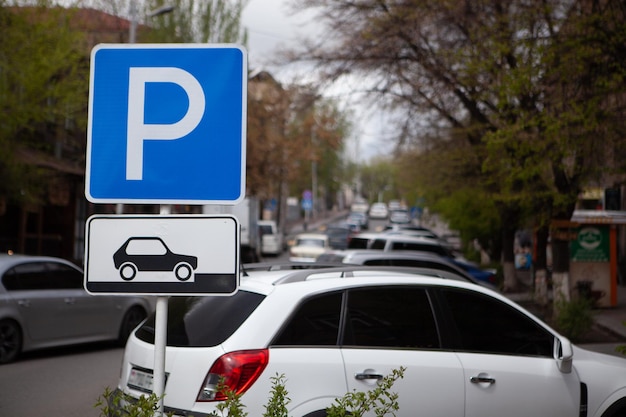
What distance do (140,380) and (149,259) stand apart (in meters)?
2.19

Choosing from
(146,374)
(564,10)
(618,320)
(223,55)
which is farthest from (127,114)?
(618,320)

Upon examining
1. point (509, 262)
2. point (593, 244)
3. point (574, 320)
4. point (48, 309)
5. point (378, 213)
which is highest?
point (378, 213)

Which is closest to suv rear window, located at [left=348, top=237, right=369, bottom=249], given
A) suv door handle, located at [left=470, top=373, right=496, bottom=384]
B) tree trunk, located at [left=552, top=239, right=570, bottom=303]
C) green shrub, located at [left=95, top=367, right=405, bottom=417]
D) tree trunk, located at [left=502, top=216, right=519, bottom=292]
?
tree trunk, located at [left=502, top=216, right=519, bottom=292]

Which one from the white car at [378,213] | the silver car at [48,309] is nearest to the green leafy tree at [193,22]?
the silver car at [48,309]

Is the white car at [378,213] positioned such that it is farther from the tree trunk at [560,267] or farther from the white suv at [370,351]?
the white suv at [370,351]

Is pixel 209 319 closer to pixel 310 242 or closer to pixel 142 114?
pixel 142 114

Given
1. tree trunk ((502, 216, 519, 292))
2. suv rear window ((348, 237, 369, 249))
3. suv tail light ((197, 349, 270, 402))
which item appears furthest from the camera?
tree trunk ((502, 216, 519, 292))

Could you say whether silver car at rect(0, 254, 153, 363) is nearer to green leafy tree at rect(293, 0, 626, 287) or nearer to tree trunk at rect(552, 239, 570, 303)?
green leafy tree at rect(293, 0, 626, 287)

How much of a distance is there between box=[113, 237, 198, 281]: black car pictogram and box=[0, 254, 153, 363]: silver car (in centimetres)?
792

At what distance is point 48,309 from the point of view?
1184 centimetres

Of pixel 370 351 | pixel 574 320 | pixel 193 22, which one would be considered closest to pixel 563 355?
pixel 370 351

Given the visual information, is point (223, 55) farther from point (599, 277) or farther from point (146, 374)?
point (599, 277)

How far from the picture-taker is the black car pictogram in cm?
339

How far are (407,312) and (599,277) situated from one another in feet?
53.3
